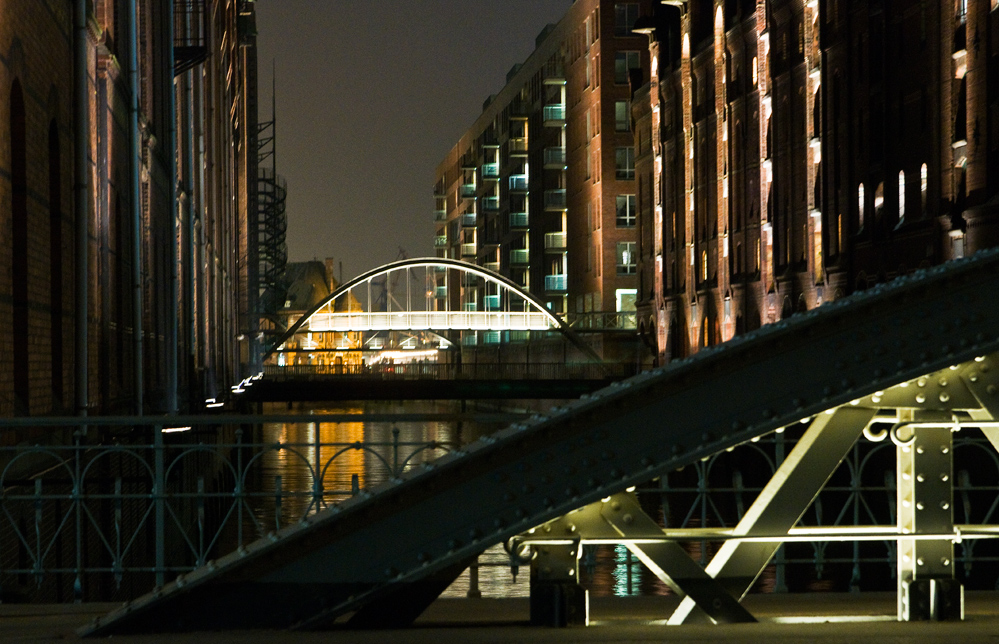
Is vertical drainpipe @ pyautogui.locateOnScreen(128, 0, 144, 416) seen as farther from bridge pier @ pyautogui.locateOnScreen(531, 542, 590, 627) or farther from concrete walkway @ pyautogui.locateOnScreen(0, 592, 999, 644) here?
bridge pier @ pyautogui.locateOnScreen(531, 542, 590, 627)

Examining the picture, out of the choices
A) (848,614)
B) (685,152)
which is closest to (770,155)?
(685,152)

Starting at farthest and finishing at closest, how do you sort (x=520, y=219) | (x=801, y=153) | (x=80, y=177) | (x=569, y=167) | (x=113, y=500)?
(x=520, y=219) < (x=569, y=167) < (x=801, y=153) < (x=80, y=177) < (x=113, y=500)

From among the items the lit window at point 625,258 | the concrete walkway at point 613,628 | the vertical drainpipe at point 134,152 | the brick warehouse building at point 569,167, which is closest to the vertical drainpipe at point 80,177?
the vertical drainpipe at point 134,152

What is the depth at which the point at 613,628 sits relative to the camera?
5.69 metres

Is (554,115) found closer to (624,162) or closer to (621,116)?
(621,116)

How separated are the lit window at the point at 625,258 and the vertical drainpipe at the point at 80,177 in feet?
231

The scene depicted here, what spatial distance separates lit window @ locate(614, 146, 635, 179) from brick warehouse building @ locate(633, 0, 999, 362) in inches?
427

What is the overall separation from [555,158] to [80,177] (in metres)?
82.5

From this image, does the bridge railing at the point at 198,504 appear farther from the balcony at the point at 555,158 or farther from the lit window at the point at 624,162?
the balcony at the point at 555,158

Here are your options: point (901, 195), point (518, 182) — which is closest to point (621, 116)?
point (518, 182)

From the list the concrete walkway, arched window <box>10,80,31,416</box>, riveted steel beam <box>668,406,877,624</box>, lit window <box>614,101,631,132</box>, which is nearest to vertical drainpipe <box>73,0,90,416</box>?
arched window <box>10,80,31,416</box>

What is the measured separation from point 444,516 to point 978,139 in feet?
102

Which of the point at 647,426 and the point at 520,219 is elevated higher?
the point at 520,219

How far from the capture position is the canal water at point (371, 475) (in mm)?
8188
